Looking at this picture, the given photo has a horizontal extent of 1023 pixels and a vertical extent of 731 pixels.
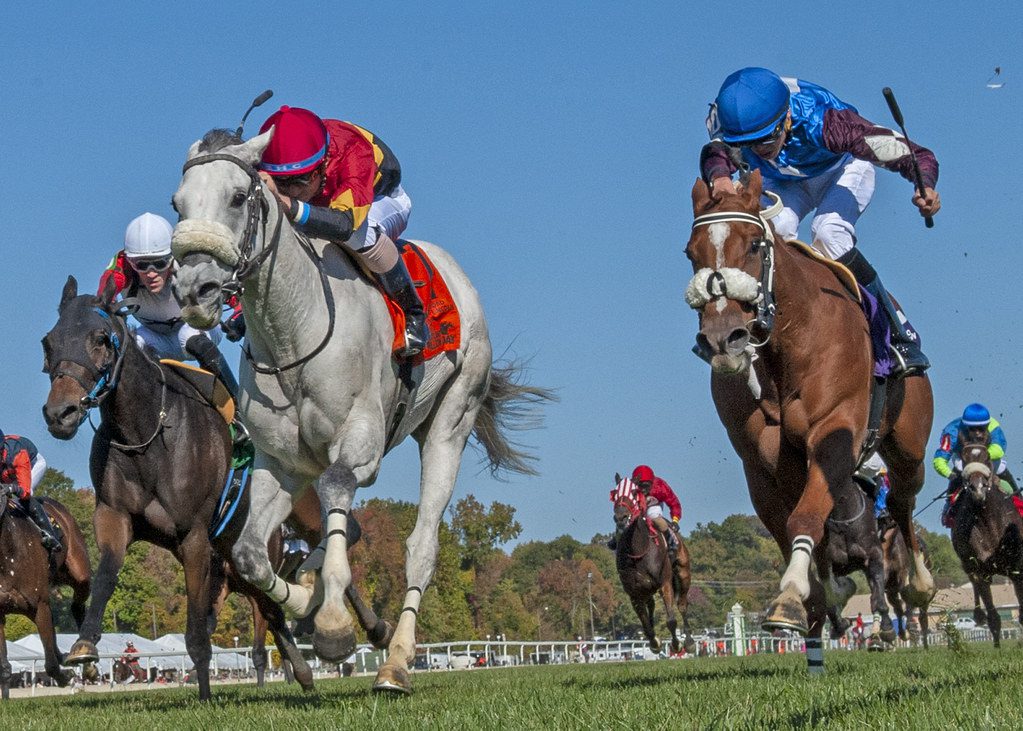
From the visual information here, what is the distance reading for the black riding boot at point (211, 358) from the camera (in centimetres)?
1025

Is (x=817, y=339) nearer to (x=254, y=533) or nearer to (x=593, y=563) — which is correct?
(x=254, y=533)

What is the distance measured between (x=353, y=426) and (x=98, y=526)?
2789 millimetres

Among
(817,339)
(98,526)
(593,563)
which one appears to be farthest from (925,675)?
(593,563)

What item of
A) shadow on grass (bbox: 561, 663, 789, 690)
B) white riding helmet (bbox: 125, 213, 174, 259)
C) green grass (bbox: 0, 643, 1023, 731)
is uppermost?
white riding helmet (bbox: 125, 213, 174, 259)

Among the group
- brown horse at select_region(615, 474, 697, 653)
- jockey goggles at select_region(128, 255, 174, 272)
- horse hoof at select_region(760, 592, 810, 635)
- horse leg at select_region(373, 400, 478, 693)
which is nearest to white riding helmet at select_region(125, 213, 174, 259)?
jockey goggles at select_region(128, 255, 174, 272)

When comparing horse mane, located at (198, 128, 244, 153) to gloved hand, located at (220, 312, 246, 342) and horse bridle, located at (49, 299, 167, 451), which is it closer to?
gloved hand, located at (220, 312, 246, 342)

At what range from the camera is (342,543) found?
725 centimetres

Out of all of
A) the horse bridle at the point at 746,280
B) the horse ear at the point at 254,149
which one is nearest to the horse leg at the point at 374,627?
the horse ear at the point at 254,149

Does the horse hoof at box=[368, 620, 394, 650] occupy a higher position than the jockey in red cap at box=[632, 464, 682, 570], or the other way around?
the jockey in red cap at box=[632, 464, 682, 570]

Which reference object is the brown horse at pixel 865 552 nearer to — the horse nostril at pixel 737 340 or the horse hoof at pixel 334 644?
the horse nostril at pixel 737 340

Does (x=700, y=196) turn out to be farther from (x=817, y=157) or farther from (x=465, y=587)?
(x=465, y=587)

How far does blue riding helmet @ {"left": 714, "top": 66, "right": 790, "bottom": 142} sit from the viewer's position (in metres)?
8.13

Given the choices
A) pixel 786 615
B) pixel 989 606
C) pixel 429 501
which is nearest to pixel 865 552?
pixel 989 606

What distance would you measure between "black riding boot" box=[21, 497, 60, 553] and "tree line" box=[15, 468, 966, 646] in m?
14.1
